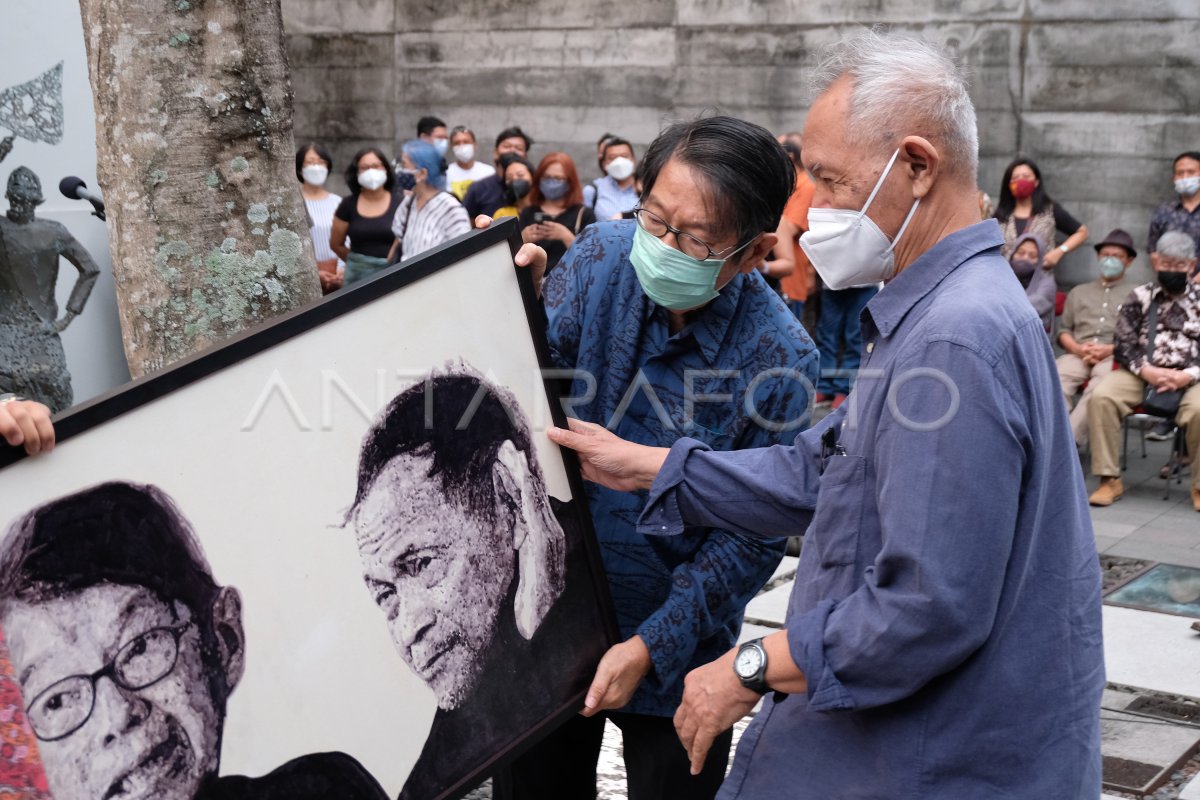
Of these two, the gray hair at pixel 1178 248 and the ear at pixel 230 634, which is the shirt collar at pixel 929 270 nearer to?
the ear at pixel 230 634

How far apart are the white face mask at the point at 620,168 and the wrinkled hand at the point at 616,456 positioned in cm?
798

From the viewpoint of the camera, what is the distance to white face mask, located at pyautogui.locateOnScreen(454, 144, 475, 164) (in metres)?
12.6

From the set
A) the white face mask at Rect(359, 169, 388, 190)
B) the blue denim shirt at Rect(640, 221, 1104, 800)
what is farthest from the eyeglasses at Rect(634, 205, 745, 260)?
the white face mask at Rect(359, 169, 388, 190)

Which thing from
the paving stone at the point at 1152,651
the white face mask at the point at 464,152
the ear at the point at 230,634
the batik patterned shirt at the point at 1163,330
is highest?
the ear at the point at 230,634

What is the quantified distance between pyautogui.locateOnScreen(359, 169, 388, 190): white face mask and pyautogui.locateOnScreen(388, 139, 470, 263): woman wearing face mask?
170 centimetres

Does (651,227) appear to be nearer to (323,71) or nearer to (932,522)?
(932,522)

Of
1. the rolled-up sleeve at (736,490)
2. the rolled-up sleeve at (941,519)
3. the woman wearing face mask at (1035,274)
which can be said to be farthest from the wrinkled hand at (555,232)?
the rolled-up sleeve at (941,519)

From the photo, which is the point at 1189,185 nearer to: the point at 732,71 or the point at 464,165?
the point at 732,71

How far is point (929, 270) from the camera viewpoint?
1.89 meters

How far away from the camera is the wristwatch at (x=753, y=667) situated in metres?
1.87

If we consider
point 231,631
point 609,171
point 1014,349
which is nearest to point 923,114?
point 1014,349

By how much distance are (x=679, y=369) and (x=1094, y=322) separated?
23.4 ft

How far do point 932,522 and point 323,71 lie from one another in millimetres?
14097

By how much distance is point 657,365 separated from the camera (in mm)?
2596
